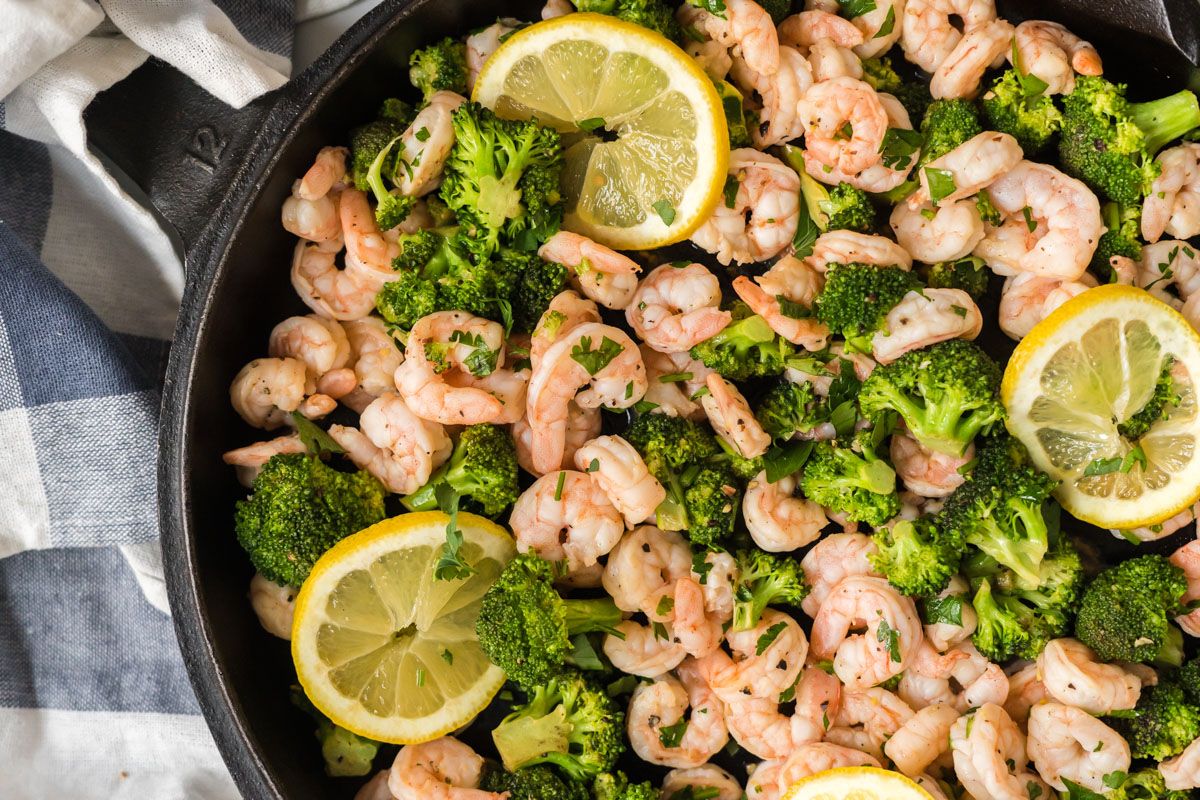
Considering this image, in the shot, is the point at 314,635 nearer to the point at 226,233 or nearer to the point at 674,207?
the point at 226,233

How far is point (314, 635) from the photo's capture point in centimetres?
327

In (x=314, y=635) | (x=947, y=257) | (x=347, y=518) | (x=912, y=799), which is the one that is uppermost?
(x=947, y=257)

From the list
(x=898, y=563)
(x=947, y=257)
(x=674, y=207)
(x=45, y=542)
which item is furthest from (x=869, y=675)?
(x=45, y=542)

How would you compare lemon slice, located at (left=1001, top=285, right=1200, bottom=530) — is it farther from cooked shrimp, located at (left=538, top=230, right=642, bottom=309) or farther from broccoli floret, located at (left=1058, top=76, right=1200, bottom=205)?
cooked shrimp, located at (left=538, top=230, right=642, bottom=309)

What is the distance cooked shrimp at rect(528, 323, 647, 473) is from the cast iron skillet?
66cm

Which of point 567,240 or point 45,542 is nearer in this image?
point 567,240

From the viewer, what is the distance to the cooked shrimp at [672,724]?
11.1 ft

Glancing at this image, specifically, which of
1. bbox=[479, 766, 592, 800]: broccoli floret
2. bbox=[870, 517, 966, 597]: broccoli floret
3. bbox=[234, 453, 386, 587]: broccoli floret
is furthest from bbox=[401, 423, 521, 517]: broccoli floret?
bbox=[870, 517, 966, 597]: broccoli floret

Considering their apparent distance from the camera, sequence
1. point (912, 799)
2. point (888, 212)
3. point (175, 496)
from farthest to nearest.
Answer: point (888, 212) → point (175, 496) → point (912, 799)

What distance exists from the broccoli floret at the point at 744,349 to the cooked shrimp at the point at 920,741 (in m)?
1.20

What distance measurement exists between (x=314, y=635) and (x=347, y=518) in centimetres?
37

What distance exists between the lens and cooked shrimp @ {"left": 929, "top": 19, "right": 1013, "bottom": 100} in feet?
10.8

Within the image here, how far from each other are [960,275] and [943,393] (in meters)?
0.46

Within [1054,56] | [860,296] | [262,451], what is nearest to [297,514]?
[262,451]
